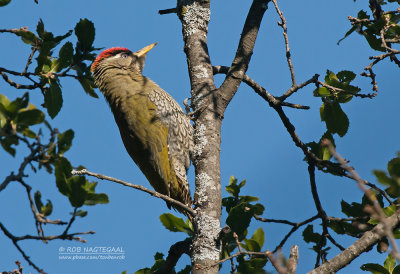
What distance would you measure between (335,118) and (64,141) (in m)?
2.55

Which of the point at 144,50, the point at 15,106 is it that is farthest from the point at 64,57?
the point at 144,50

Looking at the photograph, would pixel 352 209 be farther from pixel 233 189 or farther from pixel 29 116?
pixel 29 116

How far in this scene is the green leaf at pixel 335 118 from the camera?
434 cm

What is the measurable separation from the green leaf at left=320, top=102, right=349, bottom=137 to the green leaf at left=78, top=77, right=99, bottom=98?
201 cm

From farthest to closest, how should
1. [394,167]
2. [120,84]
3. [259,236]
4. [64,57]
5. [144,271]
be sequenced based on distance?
[120,84]
[144,271]
[259,236]
[64,57]
[394,167]

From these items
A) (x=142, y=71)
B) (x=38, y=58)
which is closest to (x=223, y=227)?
(x=38, y=58)

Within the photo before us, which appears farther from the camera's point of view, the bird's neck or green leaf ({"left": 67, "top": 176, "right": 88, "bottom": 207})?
the bird's neck

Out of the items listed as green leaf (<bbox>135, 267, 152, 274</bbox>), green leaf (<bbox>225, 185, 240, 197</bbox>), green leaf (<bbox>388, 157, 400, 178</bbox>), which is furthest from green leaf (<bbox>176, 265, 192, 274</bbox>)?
green leaf (<bbox>388, 157, 400, 178</bbox>)

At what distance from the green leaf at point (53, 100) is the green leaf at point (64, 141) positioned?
938mm

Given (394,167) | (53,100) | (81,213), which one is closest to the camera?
(394,167)

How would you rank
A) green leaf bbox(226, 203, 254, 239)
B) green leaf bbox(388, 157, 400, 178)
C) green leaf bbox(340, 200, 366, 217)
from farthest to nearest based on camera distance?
green leaf bbox(340, 200, 366, 217)
green leaf bbox(226, 203, 254, 239)
green leaf bbox(388, 157, 400, 178)

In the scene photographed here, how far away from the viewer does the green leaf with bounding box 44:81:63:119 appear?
140 inches

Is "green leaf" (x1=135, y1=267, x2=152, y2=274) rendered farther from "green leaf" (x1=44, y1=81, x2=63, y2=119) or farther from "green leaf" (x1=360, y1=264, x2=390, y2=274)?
"green leaf" (x1=360, y1=264, x2=390, y2=274)

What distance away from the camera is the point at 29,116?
2.64 metres
